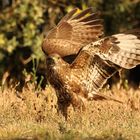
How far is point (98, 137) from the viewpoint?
8953mm

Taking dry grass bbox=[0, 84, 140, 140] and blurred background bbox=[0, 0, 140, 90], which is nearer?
dry grass bbox=[0, 84, 140, 140]

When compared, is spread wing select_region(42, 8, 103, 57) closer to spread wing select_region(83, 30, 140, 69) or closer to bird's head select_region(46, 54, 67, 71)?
bird's head select_region(46, 54, 67, 71)

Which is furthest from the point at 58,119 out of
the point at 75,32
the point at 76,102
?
the point at 75,32

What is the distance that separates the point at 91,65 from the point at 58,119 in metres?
1.02

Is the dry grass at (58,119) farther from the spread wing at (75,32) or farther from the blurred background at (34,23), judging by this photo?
the blurred background at (34,23)

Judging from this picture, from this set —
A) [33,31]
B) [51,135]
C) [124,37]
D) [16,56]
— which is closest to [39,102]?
[124,37]

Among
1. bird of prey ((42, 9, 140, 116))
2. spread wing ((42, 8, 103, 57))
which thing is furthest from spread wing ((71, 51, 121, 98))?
spread wing ((42, 8, 103, 57))

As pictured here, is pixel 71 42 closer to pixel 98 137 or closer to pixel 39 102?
pixel 39 102

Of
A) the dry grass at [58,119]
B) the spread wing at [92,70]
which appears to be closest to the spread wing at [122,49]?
the spread wing at [92,70]

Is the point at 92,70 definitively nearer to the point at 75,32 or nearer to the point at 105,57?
the point at 105,57

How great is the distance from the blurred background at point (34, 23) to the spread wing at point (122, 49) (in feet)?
26.0

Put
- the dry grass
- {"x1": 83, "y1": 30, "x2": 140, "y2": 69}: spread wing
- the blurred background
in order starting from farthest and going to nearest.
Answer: the blurred background → {"x1": 83, "y1": 30, "x2": 140, "y2": 69}: spread wing → the dry grass

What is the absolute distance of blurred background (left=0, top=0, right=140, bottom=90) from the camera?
19047 mm

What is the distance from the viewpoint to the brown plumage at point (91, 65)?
10.6 metres
